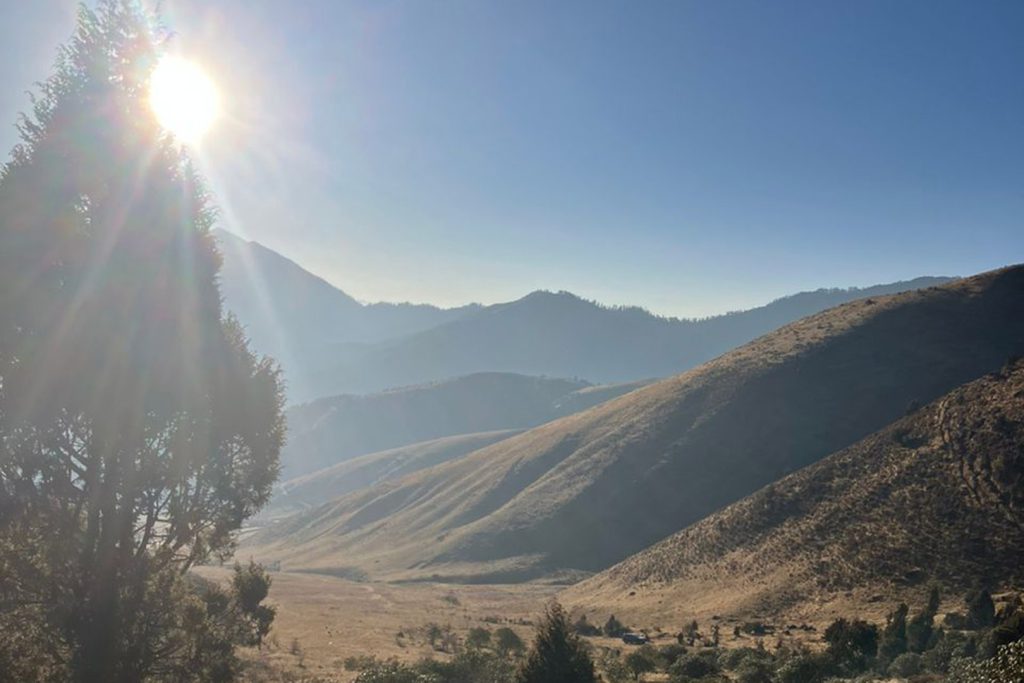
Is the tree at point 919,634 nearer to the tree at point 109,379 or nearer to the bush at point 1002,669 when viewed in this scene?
the bush at point 1002,669

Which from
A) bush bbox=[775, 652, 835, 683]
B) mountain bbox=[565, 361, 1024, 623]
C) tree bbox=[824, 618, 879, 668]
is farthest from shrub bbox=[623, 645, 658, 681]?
mountain bbox=[565, 361, 1024, 623]

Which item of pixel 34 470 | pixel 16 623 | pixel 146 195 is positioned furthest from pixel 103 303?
pixel 16 623

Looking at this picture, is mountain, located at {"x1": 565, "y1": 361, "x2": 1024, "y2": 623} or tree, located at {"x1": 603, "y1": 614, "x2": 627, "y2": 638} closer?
mountain, located at {"x1": 565, "y1": 361, "x2": 1024, "y2": 623}

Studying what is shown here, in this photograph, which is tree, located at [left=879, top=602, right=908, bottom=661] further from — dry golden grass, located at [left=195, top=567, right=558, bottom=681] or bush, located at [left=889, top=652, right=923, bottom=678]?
dry golden grass, located at [left=195, top=567, right=558, bottom=681]

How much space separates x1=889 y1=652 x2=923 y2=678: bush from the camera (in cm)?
1851

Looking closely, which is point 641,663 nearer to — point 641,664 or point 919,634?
point 641,664

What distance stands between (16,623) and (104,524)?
219 centimetres

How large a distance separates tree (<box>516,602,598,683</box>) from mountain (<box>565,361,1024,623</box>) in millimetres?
28346

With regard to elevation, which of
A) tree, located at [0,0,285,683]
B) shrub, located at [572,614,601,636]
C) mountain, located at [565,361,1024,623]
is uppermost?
tree, located at [0,0,285,683]

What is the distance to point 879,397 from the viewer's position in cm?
8638

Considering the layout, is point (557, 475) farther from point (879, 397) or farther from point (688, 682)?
point (688, 682)

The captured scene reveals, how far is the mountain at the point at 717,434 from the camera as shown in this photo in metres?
85.9

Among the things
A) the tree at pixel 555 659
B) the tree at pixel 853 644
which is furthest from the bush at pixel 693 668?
the tree at pixel 555 659

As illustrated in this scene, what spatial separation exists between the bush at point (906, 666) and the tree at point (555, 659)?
1011 centimetres
